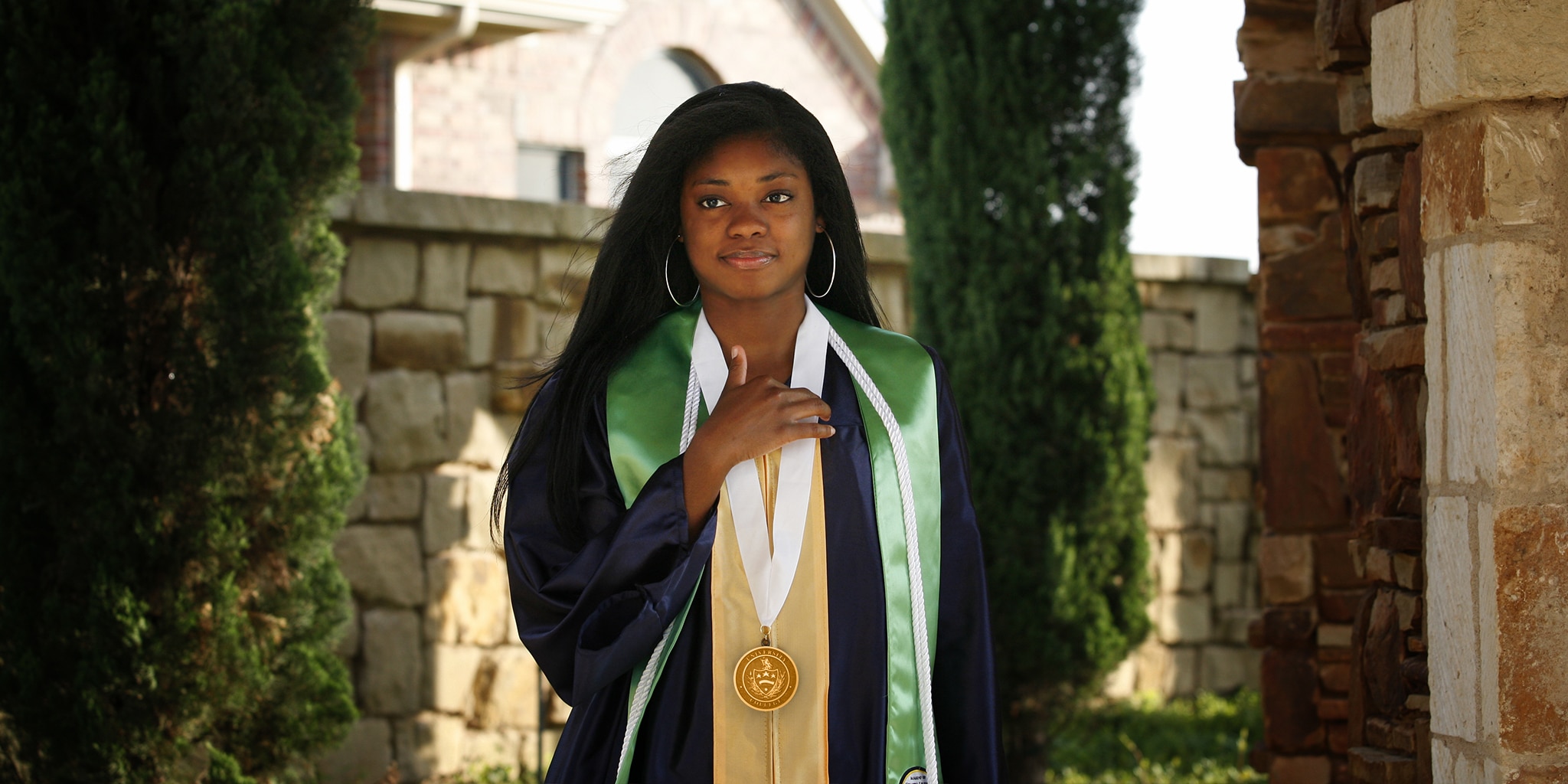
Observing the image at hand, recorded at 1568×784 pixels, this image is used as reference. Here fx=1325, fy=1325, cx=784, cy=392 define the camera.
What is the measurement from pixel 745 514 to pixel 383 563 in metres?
2.88

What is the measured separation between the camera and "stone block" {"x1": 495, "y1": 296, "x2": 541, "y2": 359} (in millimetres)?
4656

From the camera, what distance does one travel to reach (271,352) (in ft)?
11.1

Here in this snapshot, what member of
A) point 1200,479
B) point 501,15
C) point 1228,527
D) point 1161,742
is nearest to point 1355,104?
point 1161,742

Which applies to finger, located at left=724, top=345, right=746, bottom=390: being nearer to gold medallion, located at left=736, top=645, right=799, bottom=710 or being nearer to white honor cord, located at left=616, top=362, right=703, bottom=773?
white honor cord, located at left=616, top=362, right=703, bottom=773

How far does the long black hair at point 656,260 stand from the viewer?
1950 mm

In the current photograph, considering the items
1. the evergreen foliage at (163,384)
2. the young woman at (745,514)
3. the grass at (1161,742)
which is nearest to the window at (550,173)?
the grass at (1161,742)

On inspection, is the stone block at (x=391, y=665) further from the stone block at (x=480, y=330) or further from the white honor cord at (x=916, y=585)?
the white honor cord at (x=916, y=585)

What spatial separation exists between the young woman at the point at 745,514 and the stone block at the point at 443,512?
2.62 metres

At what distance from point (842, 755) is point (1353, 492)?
1.37 meters

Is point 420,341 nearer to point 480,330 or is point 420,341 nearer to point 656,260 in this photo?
point 480,330

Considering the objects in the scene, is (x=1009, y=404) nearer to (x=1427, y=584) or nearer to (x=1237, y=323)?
(x=1237, y=323)

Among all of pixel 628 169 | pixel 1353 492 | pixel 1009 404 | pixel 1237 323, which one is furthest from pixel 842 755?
pixel 1237 323

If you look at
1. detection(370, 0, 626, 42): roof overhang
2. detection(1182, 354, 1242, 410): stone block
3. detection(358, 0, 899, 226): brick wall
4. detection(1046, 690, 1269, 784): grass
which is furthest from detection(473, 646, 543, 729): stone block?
detection(370, 0, 626, 42): roof overhang

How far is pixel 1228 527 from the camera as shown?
6367 millimetres
